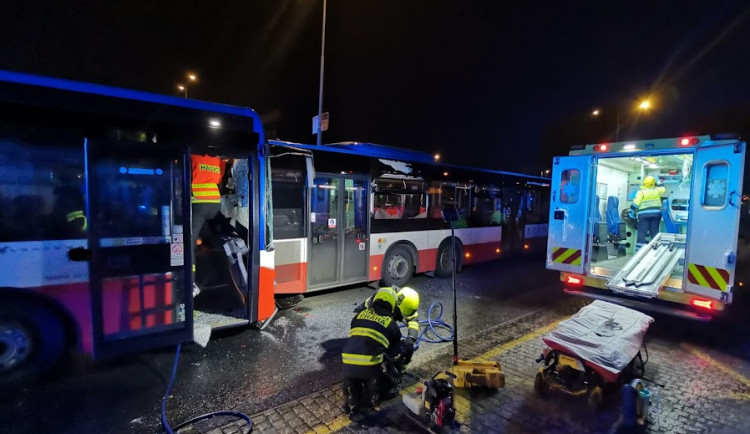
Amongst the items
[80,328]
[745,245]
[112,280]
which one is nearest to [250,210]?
[112,280]

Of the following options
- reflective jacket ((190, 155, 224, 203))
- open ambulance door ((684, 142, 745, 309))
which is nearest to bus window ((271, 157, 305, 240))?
reflective jacket ((190, 155, 224, 203))

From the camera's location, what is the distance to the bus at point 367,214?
6797 millimetres

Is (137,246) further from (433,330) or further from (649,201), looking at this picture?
(649,201)

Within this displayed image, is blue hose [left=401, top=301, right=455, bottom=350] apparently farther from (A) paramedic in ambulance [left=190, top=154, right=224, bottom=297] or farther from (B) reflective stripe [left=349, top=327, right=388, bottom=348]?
(A) paramedic in ambulance [left=190, top=154, right=224, bottom=297]

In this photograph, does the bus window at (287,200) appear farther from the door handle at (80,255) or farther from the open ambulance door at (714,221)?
the open ambulance door at (714,221)

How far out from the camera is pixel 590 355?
3633 millimetres

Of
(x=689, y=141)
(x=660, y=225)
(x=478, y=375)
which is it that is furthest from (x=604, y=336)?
(x=660, y=225)

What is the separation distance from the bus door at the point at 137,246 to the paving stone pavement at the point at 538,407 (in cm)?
186

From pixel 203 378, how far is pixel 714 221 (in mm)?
7009

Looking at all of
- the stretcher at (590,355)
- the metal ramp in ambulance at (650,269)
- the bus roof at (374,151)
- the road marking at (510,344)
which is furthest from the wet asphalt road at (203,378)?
the bus roof at (374,151)

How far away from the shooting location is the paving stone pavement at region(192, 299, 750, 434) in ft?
11.0

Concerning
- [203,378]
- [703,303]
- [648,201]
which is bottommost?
[203,378]

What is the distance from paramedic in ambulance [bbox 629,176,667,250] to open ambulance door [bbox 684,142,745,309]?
2577 mm

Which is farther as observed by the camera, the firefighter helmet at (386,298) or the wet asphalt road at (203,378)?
the firefighter helmet at (386,298)
